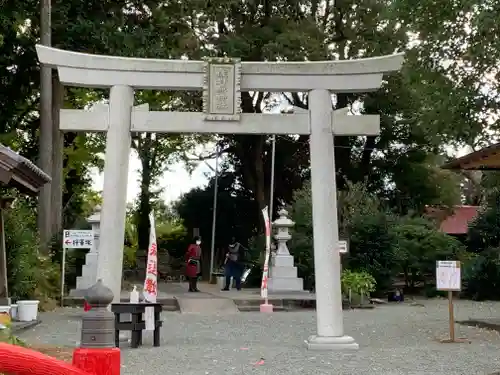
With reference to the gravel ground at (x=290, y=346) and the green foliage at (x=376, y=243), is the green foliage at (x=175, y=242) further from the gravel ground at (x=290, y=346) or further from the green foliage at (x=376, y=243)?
the gravel ground at (x=290, y=346)

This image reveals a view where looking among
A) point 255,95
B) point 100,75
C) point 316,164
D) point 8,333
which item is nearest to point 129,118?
point 100,75

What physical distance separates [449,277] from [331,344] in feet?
9.17

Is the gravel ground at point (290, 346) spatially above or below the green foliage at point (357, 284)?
below

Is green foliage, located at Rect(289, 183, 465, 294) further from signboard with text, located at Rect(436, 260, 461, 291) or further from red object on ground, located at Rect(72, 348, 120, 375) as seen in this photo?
red object on ground, located at Rect(72, 348, 120, 375)

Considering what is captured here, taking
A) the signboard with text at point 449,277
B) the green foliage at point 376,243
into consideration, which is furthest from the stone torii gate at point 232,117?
the green foliage at point 376,243

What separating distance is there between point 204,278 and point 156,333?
2165 centimetres

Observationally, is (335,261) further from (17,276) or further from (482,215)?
(482,215)

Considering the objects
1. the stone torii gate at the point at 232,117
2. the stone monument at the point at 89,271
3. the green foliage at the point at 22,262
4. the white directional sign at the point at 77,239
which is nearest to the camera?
the stone torii gate at the point at 232,117

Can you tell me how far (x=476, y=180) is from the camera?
39.2 m

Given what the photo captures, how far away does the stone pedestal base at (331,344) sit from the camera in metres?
10.5

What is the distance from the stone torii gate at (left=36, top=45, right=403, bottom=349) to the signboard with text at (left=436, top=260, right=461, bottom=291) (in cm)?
225

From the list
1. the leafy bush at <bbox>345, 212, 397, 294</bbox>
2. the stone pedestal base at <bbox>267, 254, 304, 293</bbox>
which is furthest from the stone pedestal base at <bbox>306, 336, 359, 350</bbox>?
the leafy bush at <bbox>345, 212, 397, 294</bbox>

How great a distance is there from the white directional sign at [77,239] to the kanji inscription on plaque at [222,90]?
8726 millimetres

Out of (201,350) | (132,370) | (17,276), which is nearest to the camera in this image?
(132,370)
